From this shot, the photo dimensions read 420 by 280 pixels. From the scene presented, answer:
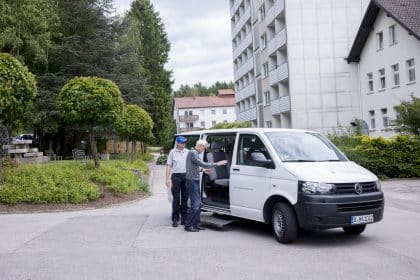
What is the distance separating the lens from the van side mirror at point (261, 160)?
9.16 meters

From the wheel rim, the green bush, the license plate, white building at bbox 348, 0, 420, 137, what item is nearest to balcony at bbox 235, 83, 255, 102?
white building at bbox 348, 0, 420, 137

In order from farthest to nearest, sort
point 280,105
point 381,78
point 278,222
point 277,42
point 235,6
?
point 235,6, point 277,42, point 280,105, point 381,78, point 278,222

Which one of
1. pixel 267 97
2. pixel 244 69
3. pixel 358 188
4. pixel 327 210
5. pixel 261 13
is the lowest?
pixel 327 210

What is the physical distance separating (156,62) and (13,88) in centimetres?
4749

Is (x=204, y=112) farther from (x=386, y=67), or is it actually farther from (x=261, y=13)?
(x=386, y=67)

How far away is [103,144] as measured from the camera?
53.1 metres

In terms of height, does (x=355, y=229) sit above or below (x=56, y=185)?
below

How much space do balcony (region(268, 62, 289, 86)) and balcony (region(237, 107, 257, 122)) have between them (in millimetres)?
9163

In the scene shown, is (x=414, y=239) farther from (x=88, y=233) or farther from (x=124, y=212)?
(x=124, y=212)

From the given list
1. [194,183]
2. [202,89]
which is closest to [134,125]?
[194,183]

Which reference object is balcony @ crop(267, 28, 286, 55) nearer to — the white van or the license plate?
the white van

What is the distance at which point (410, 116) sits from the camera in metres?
22.4

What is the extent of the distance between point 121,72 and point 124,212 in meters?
27.4

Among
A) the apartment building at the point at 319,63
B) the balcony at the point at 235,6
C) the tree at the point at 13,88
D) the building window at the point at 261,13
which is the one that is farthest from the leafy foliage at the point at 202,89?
the tree at the point at 13,88
